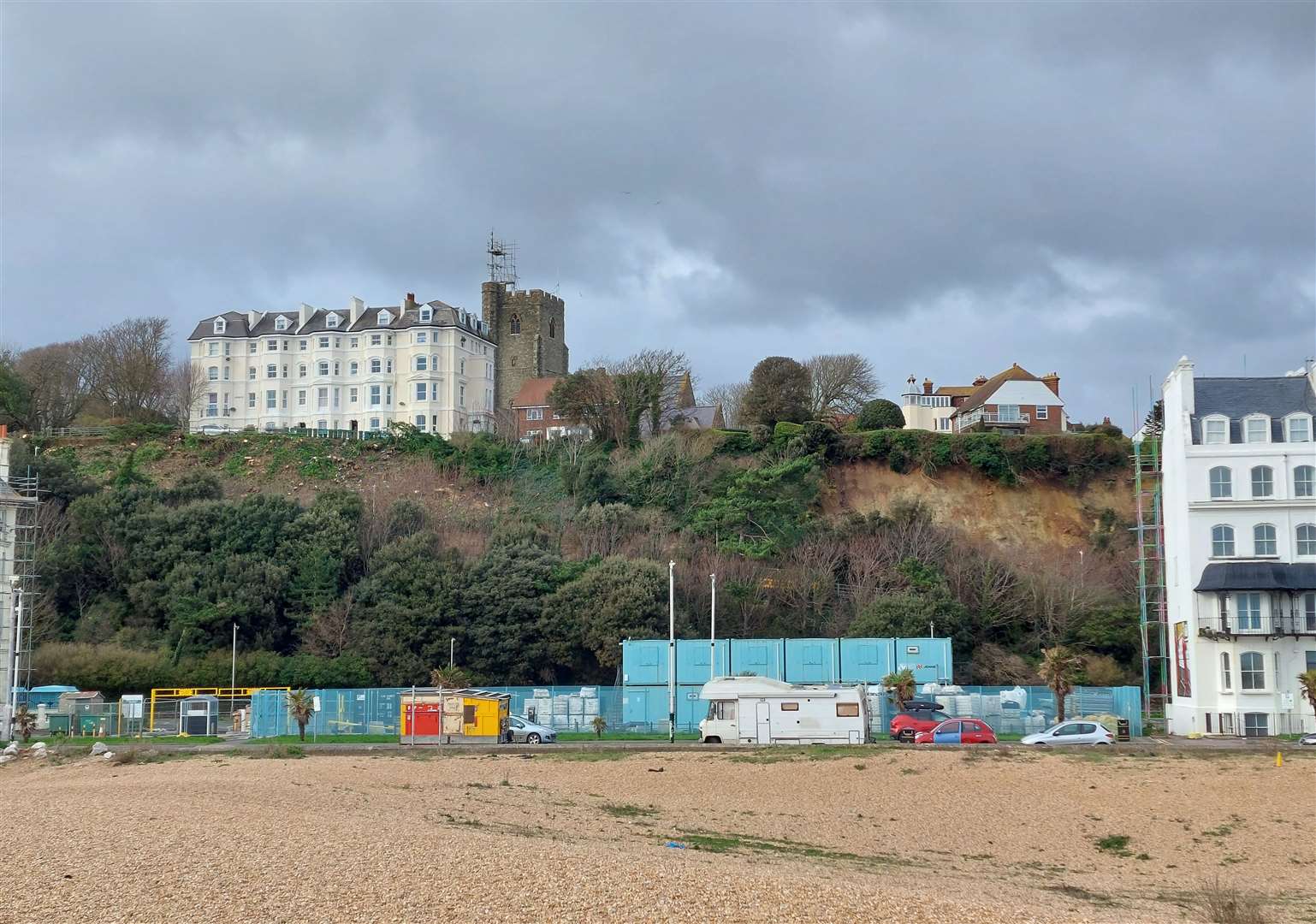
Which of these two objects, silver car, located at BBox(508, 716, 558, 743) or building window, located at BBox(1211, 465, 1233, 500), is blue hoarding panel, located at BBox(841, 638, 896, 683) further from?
building window, located at BBox(1211, 465, 1233, 500)

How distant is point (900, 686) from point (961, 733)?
15.6 ft

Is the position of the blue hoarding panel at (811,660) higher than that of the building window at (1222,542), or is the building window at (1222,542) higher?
the building window at (1222,542)

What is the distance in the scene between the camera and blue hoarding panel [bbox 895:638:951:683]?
4475 cm

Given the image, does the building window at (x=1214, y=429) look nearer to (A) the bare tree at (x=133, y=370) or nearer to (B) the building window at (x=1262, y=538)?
(B) the building window at (x=1262, y=538)

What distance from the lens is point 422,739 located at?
38.9m

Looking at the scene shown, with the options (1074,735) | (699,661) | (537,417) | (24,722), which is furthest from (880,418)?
(24,722)

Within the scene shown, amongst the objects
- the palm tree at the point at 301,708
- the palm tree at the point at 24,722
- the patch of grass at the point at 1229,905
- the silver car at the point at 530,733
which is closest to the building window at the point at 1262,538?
the patch of grass at the point at 1229,905

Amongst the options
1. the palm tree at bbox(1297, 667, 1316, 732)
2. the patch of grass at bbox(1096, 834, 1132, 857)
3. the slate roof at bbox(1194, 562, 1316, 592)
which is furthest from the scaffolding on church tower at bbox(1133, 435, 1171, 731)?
the patch of grass at bbox(1096, 834, 1132, 857)

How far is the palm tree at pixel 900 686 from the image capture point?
135ft

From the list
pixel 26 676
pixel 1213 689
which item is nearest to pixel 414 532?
pixel 26 676

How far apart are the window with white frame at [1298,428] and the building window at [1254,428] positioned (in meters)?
0.67

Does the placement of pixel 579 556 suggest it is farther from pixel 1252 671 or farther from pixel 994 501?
pixel 1252 671

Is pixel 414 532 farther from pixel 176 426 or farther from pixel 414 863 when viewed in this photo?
pixel 414 863

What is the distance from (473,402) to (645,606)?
37900 millimetres
